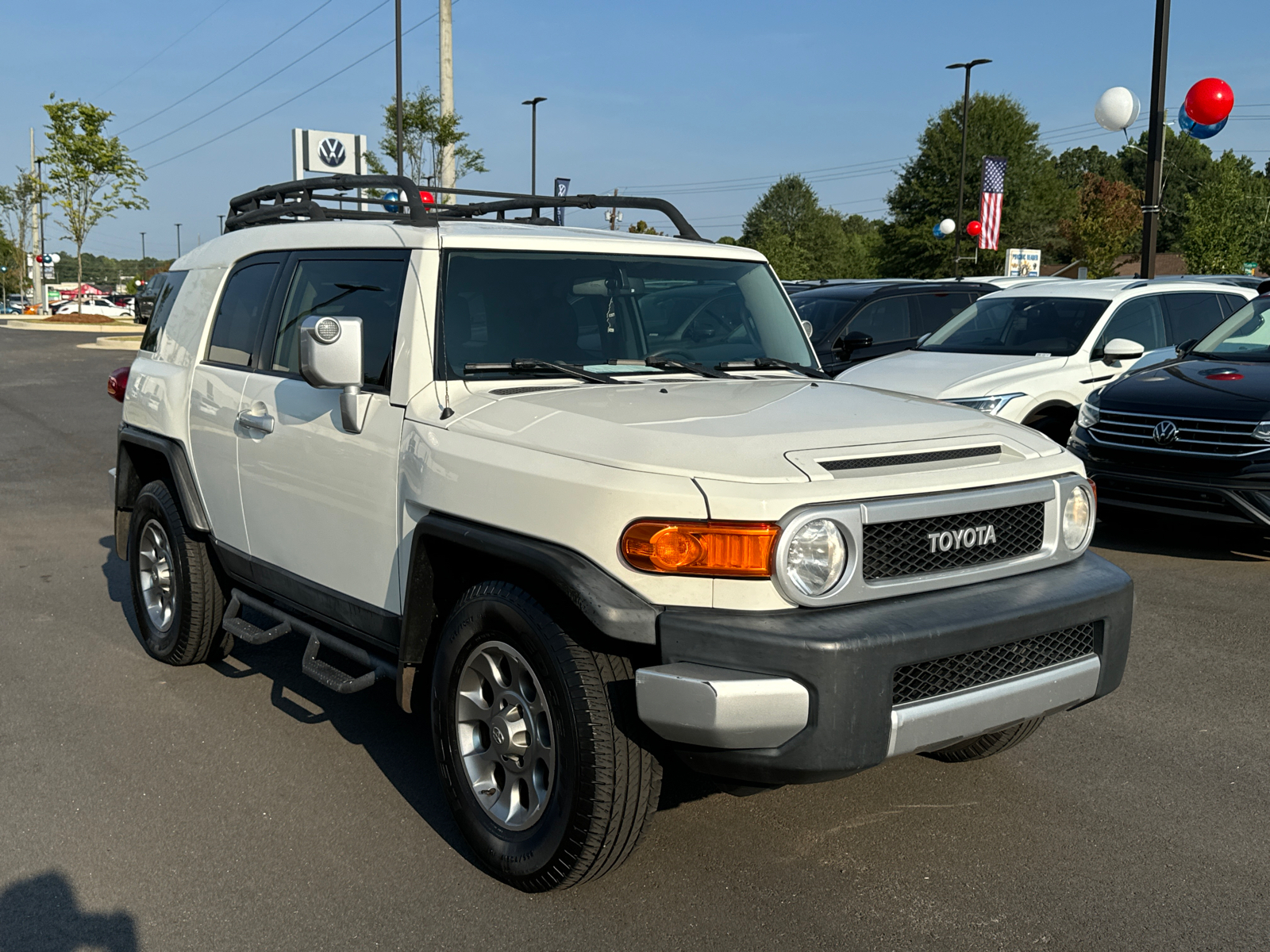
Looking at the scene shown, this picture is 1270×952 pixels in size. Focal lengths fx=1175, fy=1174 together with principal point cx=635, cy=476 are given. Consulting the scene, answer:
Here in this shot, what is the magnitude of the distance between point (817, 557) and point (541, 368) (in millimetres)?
1372

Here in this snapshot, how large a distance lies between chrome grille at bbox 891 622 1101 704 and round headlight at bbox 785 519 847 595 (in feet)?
0.95

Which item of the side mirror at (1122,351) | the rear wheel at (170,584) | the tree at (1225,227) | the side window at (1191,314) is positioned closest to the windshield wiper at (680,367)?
the rear wheel at (170,584)

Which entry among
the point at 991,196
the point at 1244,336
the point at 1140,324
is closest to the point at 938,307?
the point at 1140,324

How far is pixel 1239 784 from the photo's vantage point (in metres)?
4.10

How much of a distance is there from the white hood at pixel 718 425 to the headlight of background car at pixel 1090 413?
4609 millimetres

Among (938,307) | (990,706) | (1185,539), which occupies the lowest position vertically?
(1185,539)

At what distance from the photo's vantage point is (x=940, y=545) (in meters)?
3.18

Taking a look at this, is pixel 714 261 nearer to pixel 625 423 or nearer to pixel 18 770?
pixel 625 423

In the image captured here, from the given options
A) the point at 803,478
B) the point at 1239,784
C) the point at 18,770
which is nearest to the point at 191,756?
the point at 18,770

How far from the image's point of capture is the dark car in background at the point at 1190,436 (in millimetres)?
7117

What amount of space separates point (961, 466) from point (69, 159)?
4933 cm

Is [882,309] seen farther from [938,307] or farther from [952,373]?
[952,373]

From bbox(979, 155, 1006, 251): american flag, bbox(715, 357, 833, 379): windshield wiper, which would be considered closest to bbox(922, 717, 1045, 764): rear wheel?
bbox(715, 357, 833, 379): windshield wiper

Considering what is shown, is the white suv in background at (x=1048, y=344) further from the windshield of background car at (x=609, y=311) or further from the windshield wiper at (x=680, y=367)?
the windshield wiper at (x=680, y=367)
